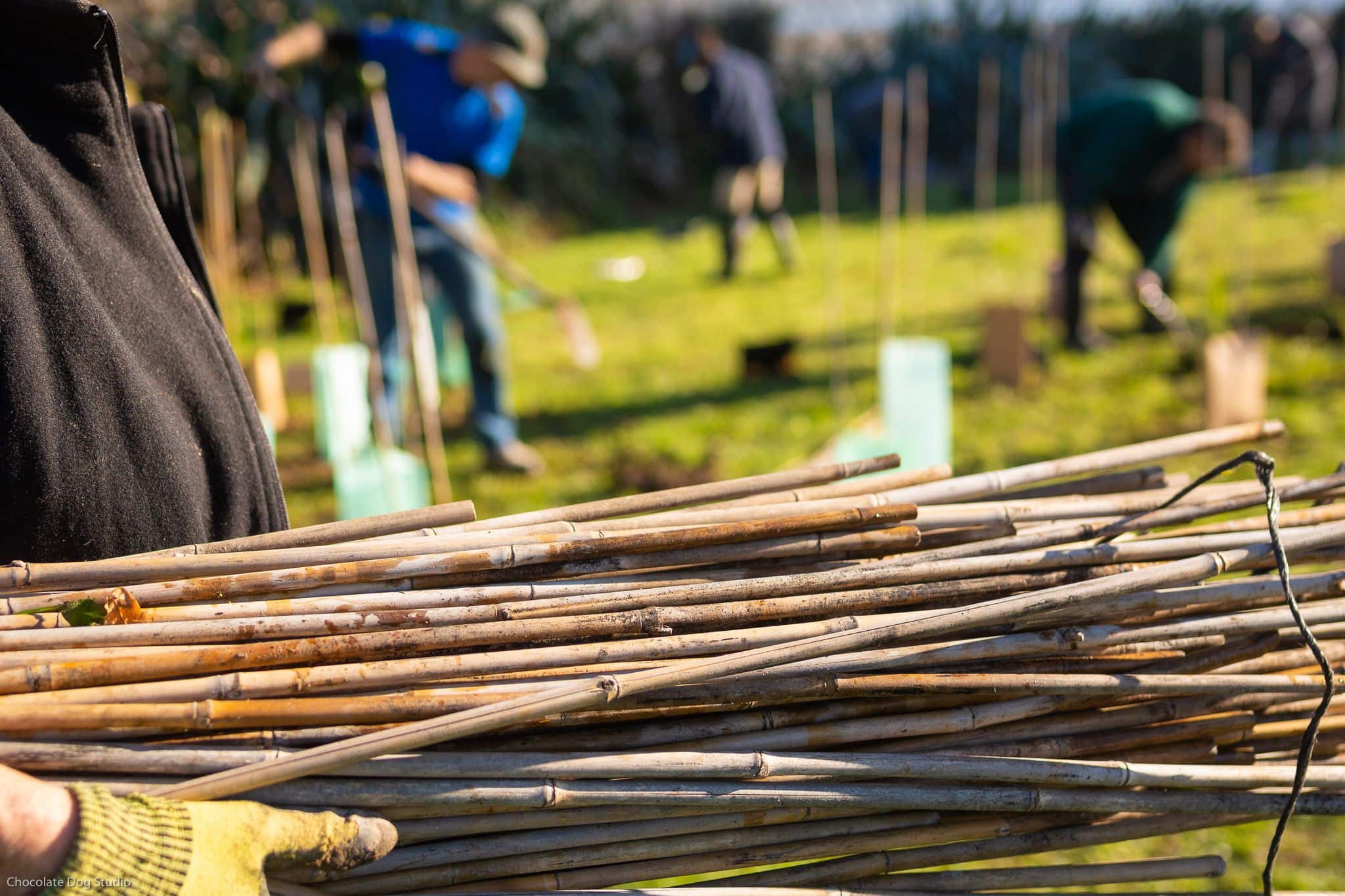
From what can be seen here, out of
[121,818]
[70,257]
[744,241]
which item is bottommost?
[121,818]

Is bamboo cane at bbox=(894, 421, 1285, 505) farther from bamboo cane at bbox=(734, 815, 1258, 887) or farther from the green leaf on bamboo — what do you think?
the green leaf on bamboo

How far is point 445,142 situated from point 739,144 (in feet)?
17.3

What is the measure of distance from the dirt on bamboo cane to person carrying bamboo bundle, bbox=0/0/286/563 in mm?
110

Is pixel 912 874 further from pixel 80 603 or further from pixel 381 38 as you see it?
pixel 381 38

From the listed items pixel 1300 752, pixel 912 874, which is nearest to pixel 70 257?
pixel 912 874

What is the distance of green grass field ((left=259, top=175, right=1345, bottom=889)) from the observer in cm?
506

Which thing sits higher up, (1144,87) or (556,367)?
(1144,87)

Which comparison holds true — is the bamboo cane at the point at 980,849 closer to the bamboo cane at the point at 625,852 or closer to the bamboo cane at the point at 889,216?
the bamboo cane at the point at 625,852

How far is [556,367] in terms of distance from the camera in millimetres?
7309

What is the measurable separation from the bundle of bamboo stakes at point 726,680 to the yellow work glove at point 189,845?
5 cm

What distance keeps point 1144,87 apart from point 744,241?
4296 millimetres

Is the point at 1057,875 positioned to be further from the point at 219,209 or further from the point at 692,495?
the point at 219,209

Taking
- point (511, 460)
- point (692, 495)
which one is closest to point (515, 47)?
point (511, 460)

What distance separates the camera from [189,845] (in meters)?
0.99
